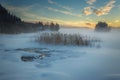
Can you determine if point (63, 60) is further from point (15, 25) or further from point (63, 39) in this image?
point (15, 25)

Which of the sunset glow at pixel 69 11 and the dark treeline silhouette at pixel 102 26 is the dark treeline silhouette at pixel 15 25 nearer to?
the sunset glow at pixel 69 11

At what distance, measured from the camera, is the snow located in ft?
6.68

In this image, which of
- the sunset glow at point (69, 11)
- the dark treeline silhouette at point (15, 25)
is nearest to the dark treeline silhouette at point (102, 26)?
the sunset glow at point (69, 11)

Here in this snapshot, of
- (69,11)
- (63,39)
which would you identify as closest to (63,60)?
(63,39)

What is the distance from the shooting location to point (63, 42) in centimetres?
233

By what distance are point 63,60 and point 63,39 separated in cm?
31

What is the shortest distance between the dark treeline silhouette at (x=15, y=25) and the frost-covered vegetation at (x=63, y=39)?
0.34 ft

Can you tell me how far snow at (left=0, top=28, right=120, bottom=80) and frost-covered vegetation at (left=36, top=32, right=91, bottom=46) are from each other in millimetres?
55

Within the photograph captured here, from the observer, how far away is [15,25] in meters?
2.33

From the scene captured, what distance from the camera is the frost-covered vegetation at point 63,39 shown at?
2276 millimetres

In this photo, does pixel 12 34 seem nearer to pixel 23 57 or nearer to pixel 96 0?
pixel 23 57

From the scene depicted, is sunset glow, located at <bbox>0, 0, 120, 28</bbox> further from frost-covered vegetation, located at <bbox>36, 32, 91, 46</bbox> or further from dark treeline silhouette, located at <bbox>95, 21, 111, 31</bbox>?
frost-covered vegetation, located at <bbox>36, 32, 91, 46</bbox>

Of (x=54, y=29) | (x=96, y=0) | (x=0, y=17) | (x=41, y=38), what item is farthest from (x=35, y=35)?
(x=96, y=0)

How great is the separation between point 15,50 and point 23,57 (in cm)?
14
